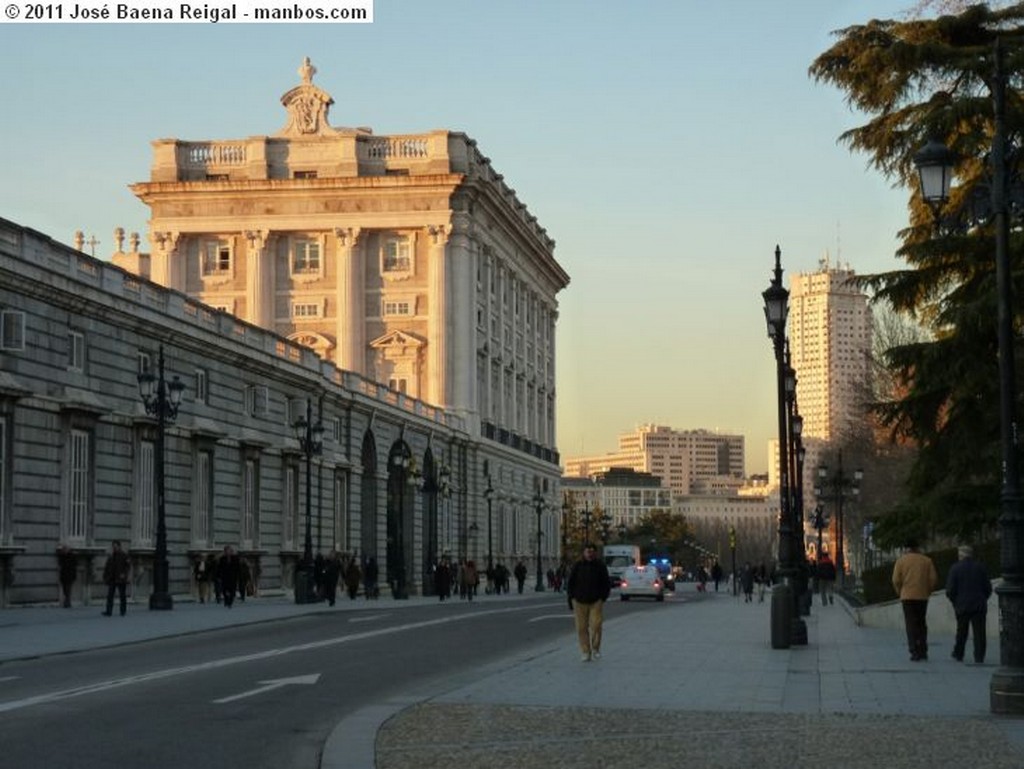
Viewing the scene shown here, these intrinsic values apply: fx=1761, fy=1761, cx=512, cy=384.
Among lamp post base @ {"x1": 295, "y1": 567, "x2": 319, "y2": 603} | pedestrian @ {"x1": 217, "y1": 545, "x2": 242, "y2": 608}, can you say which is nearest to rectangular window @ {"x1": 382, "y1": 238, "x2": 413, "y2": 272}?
lamp post base @ {"x1": 295, "y1": 567, "x2": 319, "y2": 603}

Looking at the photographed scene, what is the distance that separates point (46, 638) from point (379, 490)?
1812 inches

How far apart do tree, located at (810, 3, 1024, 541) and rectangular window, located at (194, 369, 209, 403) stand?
25.4 m

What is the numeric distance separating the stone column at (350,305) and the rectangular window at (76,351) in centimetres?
5346

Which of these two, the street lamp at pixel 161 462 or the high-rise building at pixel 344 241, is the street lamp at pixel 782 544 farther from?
the high-rise building at pixel 344 241

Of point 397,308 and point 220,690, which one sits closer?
point 220,690

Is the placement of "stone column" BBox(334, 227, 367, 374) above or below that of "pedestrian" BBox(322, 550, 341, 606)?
above

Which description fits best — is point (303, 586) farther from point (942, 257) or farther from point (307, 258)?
point (307, 258)

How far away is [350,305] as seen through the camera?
98.2 m

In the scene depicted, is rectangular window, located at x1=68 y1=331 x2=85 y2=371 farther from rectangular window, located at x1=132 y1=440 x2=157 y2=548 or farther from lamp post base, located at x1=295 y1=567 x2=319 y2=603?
lamp post base, located at x1=295 y1=567 x2=319 y2=603

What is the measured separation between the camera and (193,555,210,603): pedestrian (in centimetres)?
4991

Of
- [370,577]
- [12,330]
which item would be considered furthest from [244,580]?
[12,330]

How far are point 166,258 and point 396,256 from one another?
42.9 feet

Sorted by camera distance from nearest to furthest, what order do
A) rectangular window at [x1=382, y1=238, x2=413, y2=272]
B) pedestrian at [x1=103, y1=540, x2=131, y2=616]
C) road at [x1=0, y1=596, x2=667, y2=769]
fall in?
road at [x1=0, y1=596, x2=667, y2=769] < pedestrian at [x1=103, y1=540, x2=131, y2=616] < rectangular window at [x1=382, y1=238, x2=413, y2=272]

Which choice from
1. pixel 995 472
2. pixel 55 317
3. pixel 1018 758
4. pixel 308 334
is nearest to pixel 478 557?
pixel 308 334
